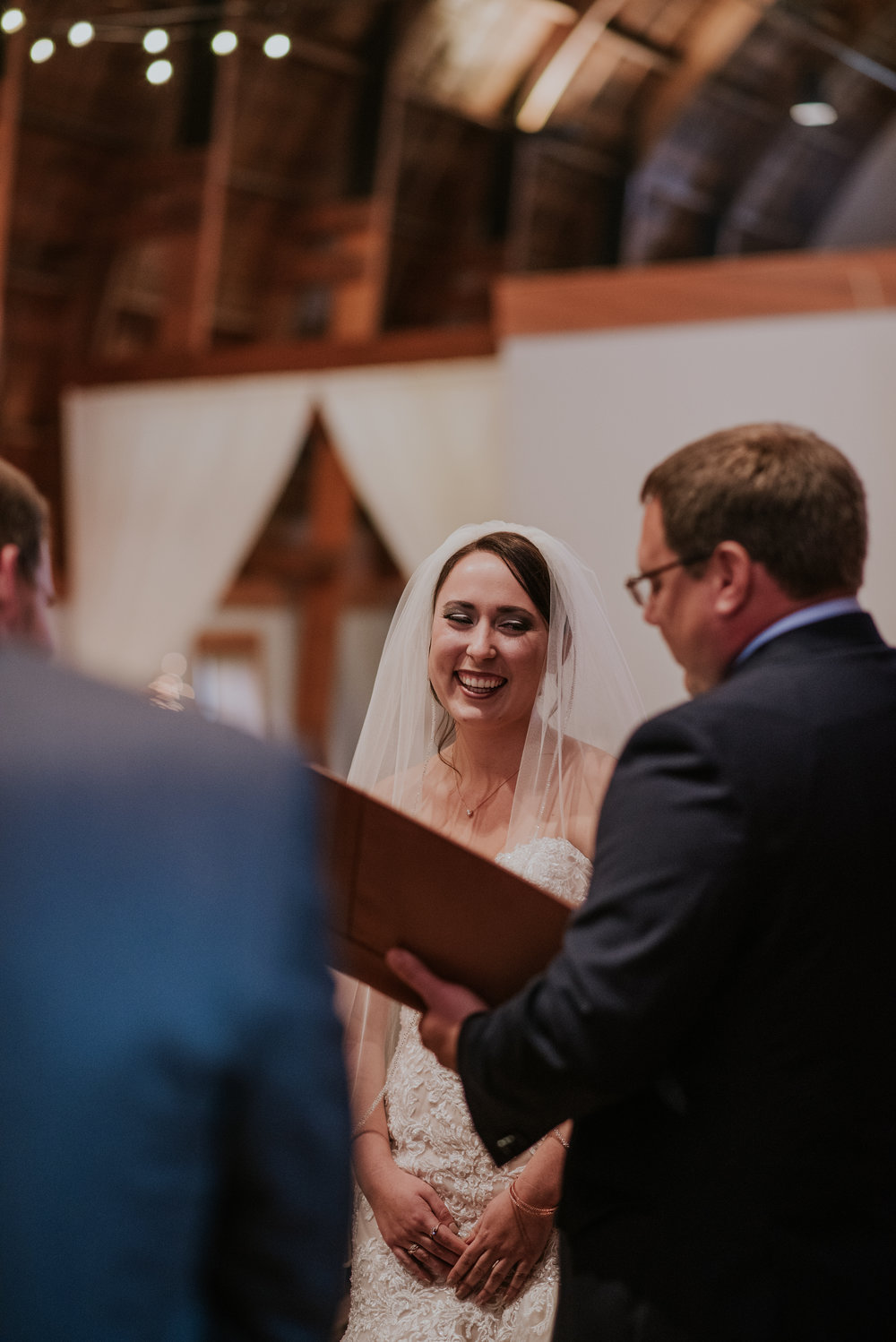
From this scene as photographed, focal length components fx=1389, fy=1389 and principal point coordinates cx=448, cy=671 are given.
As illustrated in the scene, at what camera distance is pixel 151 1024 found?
0.98 m

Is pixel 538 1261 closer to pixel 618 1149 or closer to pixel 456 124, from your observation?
pixel 618 1149

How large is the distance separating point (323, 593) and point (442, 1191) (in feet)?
22.0

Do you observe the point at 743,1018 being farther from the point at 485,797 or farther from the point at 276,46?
the point at 276,46

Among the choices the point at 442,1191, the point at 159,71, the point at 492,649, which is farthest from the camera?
the point at 159,71

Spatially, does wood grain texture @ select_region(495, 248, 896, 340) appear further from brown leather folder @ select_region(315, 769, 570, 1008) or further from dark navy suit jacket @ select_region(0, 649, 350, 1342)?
dark navy suit jacket @ select_region(0, 649, 350, 1342)

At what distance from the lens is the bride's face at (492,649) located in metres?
2.67

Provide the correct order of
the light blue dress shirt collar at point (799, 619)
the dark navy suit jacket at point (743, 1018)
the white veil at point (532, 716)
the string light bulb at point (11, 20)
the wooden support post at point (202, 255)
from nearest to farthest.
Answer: the dark navy suit jacket at point (743, 1018), the light blue dress shirt collar at point (799, 619), the white veil at point (532, 716), the string light bulb at point (11, 20), the wooden support post at point (202, 255)

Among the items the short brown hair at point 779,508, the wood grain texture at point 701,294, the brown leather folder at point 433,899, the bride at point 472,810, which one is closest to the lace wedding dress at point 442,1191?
the bride at point 472,810

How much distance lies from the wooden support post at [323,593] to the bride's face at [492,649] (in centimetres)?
545

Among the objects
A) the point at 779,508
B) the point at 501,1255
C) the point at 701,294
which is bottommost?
the point at 501,1255

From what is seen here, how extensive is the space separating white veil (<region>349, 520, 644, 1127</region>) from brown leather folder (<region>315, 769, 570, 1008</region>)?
0.83 m

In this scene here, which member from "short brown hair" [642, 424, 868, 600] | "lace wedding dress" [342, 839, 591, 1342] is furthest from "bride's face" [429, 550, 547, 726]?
"short brown hair" [642, 424, 868, 600]

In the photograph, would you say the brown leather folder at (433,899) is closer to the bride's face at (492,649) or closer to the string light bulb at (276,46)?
the bride's face at (492,649)

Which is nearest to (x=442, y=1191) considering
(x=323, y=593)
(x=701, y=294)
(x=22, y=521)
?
(x=22, y=521)
